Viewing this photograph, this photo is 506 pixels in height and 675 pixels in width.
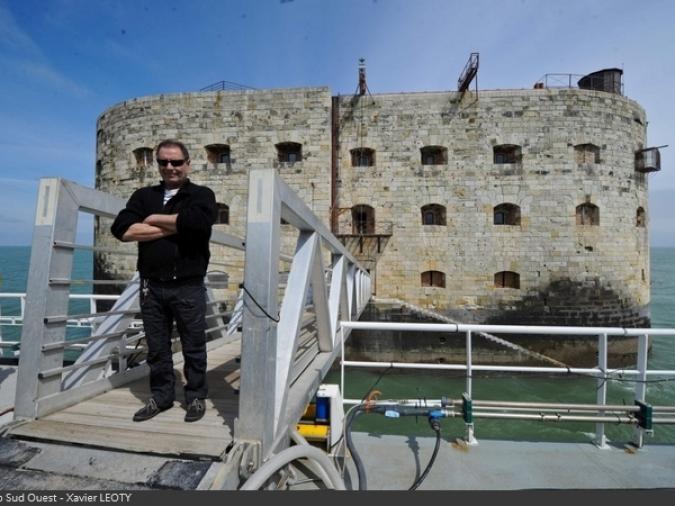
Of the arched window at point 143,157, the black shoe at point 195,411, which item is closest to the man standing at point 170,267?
the black shoe at point 195,411

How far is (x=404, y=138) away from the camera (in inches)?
451

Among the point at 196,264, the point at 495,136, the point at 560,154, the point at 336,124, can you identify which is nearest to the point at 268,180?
the point at 196,264

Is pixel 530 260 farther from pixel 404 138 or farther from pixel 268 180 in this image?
pixel 268 180

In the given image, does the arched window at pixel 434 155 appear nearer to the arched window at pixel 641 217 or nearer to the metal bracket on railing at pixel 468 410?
the arched window at pixel 641 217

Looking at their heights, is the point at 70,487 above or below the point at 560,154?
below

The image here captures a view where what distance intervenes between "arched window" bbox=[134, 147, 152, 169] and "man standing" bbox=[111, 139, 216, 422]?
40.2 ft

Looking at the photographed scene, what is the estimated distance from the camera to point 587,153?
11.3m

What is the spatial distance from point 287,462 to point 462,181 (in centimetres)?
1158

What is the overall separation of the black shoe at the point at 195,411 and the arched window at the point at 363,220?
10.3 m

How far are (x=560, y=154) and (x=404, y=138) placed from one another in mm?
5191

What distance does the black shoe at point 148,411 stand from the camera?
61.7 inches

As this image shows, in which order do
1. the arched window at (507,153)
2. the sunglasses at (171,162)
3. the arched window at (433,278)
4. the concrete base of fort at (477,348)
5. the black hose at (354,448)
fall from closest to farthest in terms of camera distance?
1. the sunglasses at (171,162)
2. the black hose at (354,448)
3. the concrete base of fort at (477,348)
4. the arched window at (507,153)
5. the arched window at (433,278)

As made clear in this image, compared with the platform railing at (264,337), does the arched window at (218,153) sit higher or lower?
higher

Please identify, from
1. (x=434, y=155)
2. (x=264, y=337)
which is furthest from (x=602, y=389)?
(x=434, y=155)
